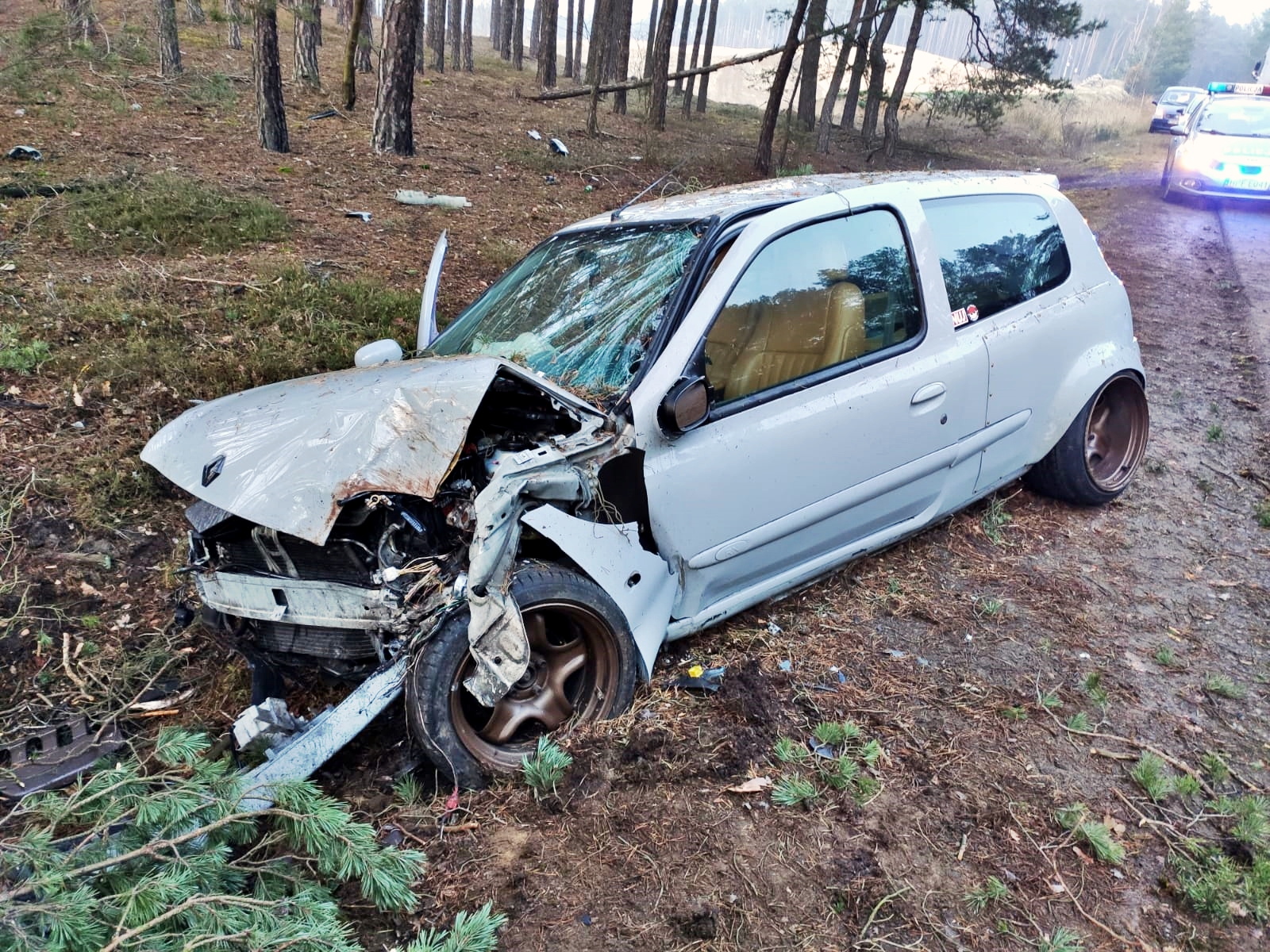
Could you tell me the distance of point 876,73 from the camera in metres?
20.7

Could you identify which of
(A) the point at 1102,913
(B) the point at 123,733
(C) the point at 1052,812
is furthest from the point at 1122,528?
(B) the point at 123,733

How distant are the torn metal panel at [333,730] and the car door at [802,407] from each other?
1.00 m

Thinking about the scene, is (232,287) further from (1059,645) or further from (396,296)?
(1059,645)

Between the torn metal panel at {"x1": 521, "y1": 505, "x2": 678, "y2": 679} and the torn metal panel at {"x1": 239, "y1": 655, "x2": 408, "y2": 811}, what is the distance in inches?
24.1

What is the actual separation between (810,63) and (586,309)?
18.6m

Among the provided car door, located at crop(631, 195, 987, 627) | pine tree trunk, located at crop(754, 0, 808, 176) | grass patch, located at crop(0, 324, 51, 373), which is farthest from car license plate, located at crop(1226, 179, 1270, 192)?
grass patch, located at crop(0, 324, 51, 373)

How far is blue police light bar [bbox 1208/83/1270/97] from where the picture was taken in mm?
14008

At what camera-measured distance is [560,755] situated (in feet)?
8.30

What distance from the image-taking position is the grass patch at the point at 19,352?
187 inches

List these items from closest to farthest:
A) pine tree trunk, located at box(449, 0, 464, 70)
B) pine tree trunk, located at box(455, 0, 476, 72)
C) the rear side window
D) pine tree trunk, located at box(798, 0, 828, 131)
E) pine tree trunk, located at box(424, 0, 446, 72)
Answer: the rear side window
pine tree trunk, located at box(798, 0, 828, 131)
pine tree trunk, located at box(424, 0, 446, 72)
pine tree trunk, located at box(455, 0, 476, 72)
pine tree trunk, located at box(449, 0, 464, 70)

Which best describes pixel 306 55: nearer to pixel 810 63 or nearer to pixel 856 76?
pixel 810 63

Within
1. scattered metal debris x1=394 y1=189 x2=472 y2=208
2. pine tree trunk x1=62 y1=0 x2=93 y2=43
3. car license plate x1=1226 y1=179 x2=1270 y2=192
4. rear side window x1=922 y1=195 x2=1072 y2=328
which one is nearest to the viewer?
rear side window x1=922 y1=195 x2=1072 y2=328

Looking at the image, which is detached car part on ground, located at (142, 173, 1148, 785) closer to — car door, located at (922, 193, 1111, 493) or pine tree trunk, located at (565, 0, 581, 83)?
car door, located at (922, 193, 1111, 493)

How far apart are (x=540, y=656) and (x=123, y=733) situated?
5.31 ft
